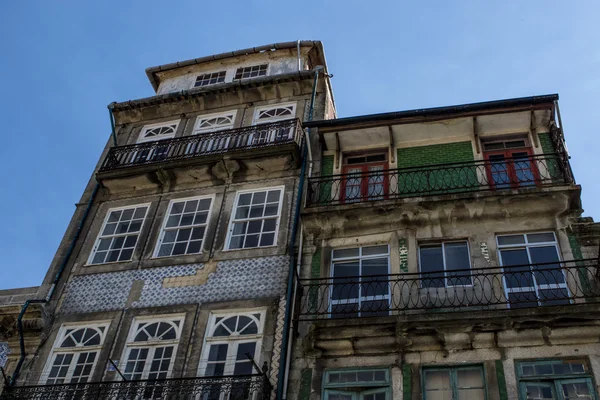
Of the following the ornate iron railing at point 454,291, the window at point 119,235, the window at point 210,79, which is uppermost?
the window at point 210,79

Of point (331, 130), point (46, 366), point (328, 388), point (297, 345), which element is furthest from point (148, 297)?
point (331, 130)

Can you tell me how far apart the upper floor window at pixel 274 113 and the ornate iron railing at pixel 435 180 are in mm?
2748

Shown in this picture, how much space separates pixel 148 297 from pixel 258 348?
2696 mm

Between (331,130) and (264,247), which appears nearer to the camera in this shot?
(264,247)

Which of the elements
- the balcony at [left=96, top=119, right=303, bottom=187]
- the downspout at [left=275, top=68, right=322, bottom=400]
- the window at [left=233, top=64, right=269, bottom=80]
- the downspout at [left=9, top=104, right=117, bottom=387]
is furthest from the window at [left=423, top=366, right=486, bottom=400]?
the window at [left=233, top=64, right=269, bottom=80]

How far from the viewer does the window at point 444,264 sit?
11703 mm

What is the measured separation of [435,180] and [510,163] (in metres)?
1.64

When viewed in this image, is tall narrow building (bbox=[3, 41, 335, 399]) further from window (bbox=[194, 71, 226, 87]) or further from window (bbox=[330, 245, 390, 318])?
window (bbox=[330, 245, 390, 318])

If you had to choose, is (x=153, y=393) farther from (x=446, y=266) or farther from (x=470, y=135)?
(x=470, y=135)

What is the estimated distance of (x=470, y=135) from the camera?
47.4ft

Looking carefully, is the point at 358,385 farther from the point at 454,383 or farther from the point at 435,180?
the point at 435,180

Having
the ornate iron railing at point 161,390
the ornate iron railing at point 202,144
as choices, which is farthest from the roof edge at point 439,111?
the ornate iron railing at point 161,390

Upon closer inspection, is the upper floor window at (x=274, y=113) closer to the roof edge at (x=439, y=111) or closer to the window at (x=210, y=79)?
the roof edge at (x=439, y=111)

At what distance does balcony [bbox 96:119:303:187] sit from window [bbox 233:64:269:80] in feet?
9.97
